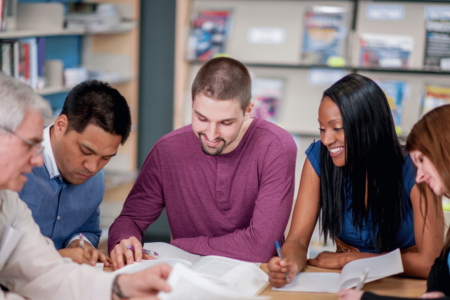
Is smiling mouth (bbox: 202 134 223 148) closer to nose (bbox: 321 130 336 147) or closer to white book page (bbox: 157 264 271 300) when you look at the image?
nose (bbox: 321 130 336 147)

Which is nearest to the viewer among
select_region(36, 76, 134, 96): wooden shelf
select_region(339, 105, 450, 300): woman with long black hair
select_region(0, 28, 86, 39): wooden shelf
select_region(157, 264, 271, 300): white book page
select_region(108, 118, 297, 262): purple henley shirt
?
select_region(157, 264, 271, 300): white book page

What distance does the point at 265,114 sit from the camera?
3.56 m

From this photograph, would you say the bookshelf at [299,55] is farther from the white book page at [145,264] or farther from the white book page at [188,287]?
the white book page at [188,287]

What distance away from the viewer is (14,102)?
3.69 feet

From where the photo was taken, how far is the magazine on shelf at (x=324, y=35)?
3.39m

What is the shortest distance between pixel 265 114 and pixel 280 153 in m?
1.80

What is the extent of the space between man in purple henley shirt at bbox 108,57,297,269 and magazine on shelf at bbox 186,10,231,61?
180 cm

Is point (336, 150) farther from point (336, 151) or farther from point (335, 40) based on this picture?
point (335, 40)

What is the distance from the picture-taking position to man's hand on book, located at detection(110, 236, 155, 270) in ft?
4.84

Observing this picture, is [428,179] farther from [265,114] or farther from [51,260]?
[265,114]

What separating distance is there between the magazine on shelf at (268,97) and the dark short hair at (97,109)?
6.51ft

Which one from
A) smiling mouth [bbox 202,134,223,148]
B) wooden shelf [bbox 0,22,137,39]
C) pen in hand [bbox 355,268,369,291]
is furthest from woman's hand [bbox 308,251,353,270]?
wooden shelf [bbox 0,22,137,39]

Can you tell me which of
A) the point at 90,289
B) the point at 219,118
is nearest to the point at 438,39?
the point at 219,118

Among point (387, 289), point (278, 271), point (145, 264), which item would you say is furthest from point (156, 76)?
point (387, 289)
